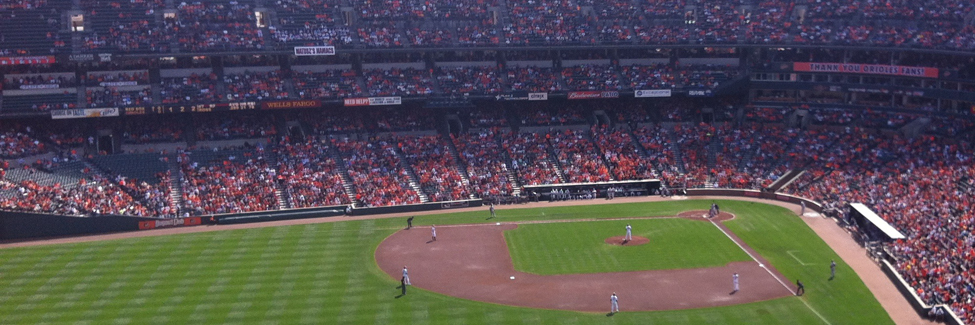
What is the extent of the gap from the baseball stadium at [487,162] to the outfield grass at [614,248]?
8.8 inches

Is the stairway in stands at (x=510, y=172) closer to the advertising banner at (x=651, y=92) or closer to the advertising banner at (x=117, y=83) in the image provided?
the advertising banner at (x=651, y=92)

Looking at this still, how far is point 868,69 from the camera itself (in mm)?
59531

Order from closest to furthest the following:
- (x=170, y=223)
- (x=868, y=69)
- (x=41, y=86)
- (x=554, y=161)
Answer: (x=170, y=223) → (x=41, y=86) → (x=554, y=161) → (x=868, y=69)


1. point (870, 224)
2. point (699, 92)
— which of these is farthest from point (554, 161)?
point (870, 224)

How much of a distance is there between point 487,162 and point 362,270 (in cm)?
2064

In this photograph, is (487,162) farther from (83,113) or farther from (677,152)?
(83,113)

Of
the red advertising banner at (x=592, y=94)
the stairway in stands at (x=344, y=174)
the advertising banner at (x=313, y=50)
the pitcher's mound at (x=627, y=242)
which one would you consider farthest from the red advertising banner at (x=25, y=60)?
the pitcher's mound at (x=627, y=242)

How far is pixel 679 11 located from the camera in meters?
67.8

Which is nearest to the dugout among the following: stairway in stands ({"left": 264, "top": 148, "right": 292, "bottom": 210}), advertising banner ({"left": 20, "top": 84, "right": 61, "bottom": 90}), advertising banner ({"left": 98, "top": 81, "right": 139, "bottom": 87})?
stairway in stands ({"left": 264, "top": 148, "right": 292, "bottom": 210})

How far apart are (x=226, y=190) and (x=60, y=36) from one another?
1745cm

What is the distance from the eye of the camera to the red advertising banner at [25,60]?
179 ft

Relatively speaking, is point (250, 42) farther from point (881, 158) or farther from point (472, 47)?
point (881, 158)

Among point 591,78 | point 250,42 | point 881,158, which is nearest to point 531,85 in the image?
point 591,78

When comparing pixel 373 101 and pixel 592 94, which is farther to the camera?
pixel 592 94
